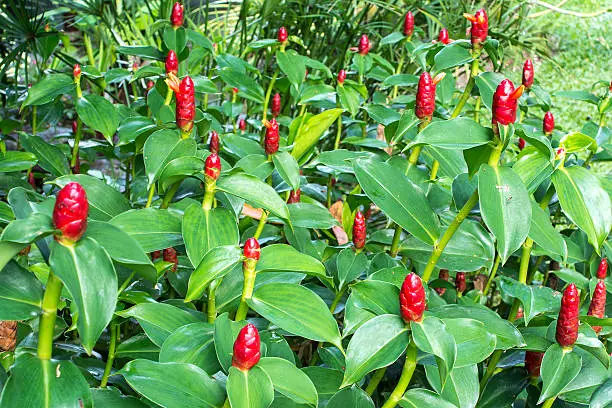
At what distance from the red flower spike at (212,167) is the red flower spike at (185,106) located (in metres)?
0.20

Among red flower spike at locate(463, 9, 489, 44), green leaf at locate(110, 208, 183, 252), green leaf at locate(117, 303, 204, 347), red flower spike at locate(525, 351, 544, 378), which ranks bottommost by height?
red flower spike at locate(525, 351, 544, 378)

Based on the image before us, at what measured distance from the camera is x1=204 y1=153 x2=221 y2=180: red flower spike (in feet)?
3.46

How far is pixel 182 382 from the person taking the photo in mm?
868

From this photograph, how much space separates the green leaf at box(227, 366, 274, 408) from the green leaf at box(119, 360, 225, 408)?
0.23ft

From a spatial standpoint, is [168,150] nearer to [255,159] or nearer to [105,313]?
[255,159]

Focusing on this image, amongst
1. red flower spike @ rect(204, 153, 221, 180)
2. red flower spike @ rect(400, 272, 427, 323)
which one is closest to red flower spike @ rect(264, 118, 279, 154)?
red flower spike @ rect(204, 153, 221, 180)

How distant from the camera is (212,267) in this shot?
938 millimetres

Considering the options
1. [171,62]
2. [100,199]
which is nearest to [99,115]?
[171,62]

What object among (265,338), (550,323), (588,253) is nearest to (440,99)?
(588,253)

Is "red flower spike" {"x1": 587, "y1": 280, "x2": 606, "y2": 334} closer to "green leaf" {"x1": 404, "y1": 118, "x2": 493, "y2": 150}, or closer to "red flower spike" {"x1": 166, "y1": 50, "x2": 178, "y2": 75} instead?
"green leaf" {"x1": 404, "y1": 118, "x2": 493, "y2": 150}

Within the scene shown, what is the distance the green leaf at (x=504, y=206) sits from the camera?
0.95 metres

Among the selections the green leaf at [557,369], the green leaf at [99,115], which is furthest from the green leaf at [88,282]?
the green leaf at [99,115]

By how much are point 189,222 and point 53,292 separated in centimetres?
29

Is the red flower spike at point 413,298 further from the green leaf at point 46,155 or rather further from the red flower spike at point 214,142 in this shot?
the green leaf at point 46,155
